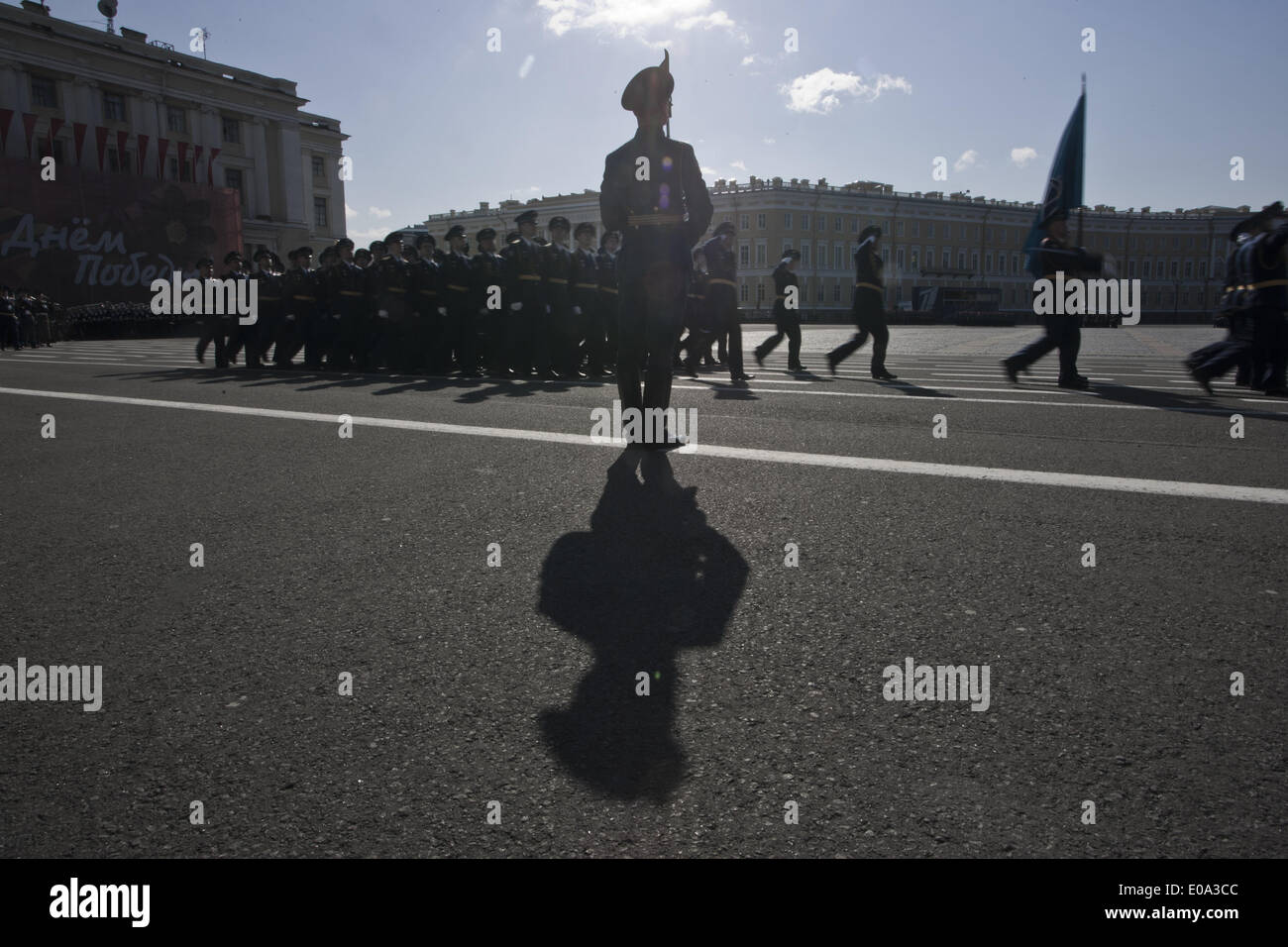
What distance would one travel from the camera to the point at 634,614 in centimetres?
262

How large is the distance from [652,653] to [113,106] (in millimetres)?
74368

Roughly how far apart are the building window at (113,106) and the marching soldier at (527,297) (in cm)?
6361

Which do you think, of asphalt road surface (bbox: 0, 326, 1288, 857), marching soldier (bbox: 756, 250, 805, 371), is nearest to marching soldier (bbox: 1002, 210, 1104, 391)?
marching soldier (bbox: 756, 250, 805, 371)

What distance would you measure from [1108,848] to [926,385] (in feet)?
30.0

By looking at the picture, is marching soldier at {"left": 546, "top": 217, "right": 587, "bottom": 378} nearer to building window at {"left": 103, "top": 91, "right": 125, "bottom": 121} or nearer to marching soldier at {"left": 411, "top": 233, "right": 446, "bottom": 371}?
marching soldier at {"left": 411, "top": 233, "right": 446, "bottom": 371}

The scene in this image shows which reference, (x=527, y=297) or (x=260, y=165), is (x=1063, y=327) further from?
(x=260, y=165)

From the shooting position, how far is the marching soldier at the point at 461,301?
12.6 meters

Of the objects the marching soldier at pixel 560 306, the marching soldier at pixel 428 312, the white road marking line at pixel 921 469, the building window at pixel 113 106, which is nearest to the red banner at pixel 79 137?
the building window at pixel 113 106

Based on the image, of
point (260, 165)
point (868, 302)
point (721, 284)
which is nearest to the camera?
point (868, 302)

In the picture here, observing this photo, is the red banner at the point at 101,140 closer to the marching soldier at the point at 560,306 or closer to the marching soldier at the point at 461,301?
the marching soldier at the point at 461,301

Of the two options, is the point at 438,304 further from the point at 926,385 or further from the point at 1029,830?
the point at 1029,830

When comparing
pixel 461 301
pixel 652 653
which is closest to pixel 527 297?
pixel 461 301

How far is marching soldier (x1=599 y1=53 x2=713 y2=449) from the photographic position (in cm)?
585

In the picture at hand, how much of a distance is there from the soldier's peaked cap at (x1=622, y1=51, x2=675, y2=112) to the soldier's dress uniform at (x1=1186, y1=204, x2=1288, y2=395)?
645 cm
